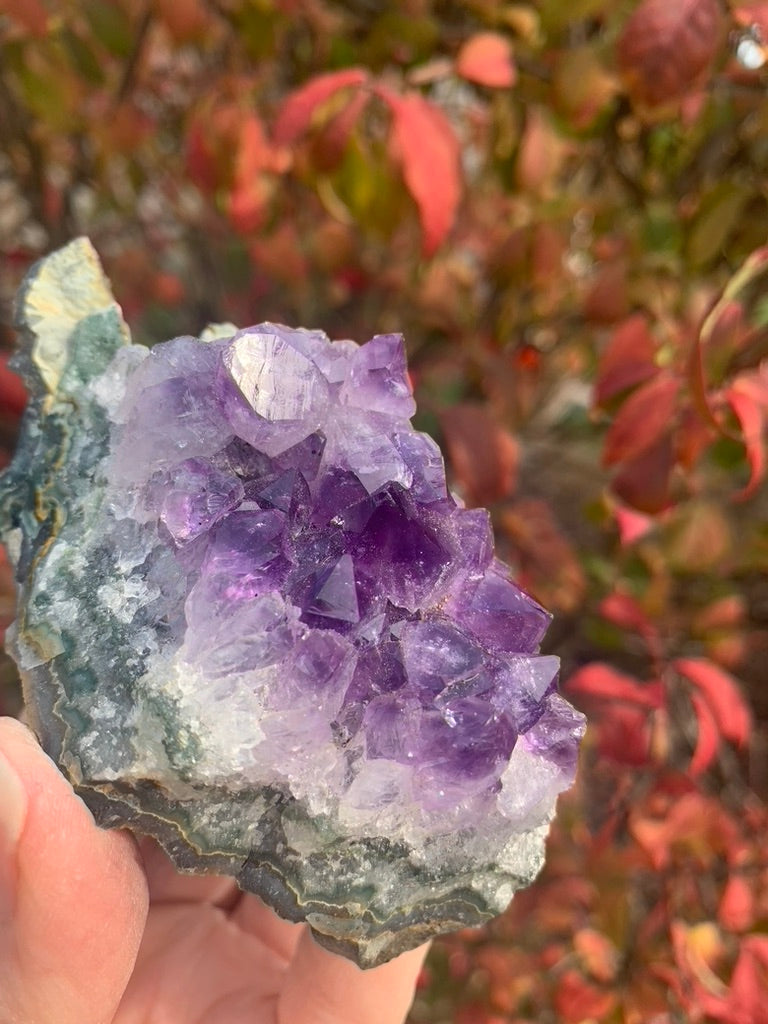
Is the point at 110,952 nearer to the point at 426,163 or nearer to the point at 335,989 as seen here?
the point at 335,989

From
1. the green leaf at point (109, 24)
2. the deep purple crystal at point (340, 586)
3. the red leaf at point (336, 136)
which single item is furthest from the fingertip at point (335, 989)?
the green leaf at point (109, 24)

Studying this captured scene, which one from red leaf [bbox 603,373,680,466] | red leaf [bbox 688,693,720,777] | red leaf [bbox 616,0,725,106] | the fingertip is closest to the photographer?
the fingertip

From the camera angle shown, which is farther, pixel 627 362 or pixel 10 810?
pixel 627 362

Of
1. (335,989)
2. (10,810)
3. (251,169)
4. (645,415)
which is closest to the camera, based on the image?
(10,810)

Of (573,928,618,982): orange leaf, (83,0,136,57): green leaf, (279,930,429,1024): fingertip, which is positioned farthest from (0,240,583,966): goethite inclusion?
(573,928,618,982): orange leaf

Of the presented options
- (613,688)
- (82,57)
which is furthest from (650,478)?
(82,57)

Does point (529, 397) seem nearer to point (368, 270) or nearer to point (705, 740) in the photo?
point (368, 270)

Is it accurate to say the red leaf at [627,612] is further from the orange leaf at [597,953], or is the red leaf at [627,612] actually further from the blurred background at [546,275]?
the orange leaf at [597,953]

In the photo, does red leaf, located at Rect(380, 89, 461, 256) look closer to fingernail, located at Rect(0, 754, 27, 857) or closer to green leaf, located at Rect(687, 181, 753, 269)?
green leaf, located at Rect(687, 181, 753, 269)
